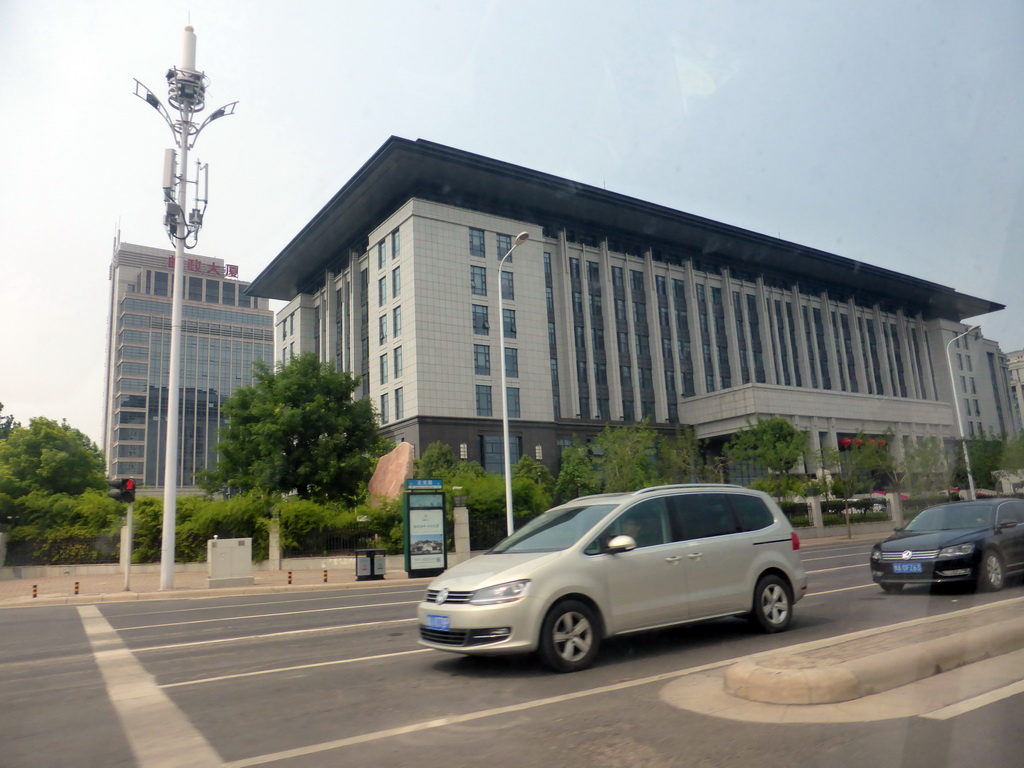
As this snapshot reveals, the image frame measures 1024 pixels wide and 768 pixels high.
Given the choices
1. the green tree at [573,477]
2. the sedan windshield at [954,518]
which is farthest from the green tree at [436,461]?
the sedan windshield at [954,518]

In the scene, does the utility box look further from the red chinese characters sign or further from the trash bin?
the red chinese characters sign

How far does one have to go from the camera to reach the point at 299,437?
36.6 meters

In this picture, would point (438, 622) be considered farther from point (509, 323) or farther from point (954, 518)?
point (509, 323)

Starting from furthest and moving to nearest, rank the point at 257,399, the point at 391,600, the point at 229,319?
the point at 229,319 → the point at 257,399 → the point at 391,600

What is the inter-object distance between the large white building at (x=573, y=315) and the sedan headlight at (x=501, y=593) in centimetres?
4149

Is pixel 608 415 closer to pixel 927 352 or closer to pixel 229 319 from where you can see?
pixel 927 352

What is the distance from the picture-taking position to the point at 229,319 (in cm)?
12925

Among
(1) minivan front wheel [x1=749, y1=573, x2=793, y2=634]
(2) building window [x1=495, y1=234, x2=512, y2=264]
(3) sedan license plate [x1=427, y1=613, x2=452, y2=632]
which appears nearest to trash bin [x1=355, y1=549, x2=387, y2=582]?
(1) minivan front wheel [x1=749, y1=573, x2=793, y2=634]

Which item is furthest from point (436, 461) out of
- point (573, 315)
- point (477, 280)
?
point (573, 315)

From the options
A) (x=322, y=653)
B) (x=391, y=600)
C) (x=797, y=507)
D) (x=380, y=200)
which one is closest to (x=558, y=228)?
(x=380, y=200)

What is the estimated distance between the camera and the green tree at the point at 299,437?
35.6 meters

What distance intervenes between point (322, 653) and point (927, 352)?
91074 millimetres

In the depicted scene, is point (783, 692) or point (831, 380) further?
point (831, 380)

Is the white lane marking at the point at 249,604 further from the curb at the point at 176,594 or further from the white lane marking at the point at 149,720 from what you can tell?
the white lane marking at the point at 149,720
